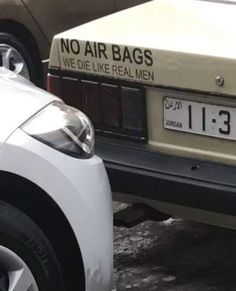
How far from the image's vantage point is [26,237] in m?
3.34

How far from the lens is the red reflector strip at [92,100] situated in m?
4.20

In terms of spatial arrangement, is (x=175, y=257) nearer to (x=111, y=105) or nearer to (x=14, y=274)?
(x=111, y=105)

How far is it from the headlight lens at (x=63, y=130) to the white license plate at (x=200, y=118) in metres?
0.47

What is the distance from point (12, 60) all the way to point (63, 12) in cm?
57

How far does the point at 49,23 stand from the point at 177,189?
3.46 m

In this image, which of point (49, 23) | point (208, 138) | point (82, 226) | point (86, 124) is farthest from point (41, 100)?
point (49, 23)

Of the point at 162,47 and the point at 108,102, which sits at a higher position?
the point at 162,47

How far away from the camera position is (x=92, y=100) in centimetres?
422

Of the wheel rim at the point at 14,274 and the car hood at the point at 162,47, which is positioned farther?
the car hood at the point at 162,47

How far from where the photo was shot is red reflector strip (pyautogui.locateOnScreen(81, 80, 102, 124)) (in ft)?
13.8


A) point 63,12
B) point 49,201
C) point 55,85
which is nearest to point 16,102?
point 49,201

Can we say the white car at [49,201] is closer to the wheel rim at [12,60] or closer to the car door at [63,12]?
the wheel rim at [12,60]

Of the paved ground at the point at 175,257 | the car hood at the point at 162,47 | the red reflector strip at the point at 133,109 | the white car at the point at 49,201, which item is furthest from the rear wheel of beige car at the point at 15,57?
the white car at the point at 49,201

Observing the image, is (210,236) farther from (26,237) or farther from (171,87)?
(26,237)
